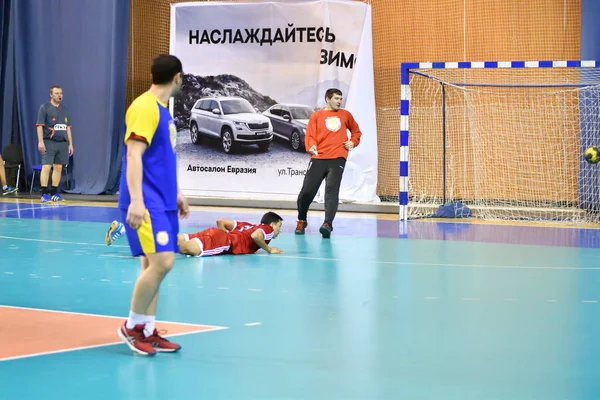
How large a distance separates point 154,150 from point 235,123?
A: 1342 cm

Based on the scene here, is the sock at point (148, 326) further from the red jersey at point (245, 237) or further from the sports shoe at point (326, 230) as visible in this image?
the sports shoe at point (326, 230)

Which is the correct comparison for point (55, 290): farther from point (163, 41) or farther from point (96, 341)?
point (163, 41)

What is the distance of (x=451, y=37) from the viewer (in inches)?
723

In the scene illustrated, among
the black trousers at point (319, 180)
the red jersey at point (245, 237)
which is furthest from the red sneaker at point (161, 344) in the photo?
the black trousers at point (319, 180)

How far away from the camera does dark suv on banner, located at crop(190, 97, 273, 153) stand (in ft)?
60.7

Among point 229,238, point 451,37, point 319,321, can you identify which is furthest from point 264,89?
point 319,321

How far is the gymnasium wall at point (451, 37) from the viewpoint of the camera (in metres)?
17.6

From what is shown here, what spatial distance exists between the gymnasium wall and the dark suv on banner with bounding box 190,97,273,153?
2.48 meters

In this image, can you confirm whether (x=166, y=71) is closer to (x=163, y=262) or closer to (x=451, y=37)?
(x=163, y=262)

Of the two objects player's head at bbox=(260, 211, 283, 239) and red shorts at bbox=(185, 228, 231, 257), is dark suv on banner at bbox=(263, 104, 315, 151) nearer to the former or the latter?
player's head at bbox=(260, 211, 283, 239)

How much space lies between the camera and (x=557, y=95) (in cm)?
1703

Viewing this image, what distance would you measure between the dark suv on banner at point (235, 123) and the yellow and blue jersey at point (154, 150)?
1318 centimetres

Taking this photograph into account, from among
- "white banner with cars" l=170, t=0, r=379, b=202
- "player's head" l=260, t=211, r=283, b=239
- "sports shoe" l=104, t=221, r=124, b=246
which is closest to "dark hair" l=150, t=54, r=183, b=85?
"player's head" l=260, t=211, r=283, b=239

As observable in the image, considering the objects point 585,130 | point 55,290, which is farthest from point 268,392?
point 585,130
